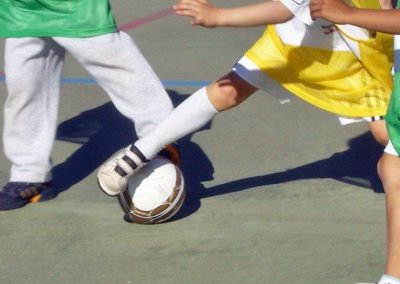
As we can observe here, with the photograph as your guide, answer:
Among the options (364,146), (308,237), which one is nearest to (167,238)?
(308,237)

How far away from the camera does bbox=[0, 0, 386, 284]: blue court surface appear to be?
4.78 meters

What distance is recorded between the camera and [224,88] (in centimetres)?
523

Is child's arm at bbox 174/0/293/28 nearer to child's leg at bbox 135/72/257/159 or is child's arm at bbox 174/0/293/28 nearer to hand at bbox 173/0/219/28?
hand at bbox 173/0/219/28

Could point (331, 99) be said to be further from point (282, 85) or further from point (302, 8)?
point (302, 8)

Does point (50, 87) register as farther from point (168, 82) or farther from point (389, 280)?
point (389, 280)

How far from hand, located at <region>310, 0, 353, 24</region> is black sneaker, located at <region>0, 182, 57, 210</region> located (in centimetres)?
193

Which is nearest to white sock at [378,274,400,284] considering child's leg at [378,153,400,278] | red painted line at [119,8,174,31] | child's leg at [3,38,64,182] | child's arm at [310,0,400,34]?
child's leg at [378,153,400,278]

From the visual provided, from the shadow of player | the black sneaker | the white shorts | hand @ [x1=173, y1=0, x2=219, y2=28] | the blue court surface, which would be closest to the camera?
hand @ [x1=173, y1=0, x2=219, y2=28]

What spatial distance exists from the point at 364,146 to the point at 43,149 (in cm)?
168

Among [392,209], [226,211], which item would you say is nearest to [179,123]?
[226,211]

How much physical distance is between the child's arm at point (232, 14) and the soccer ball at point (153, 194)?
0.91 metres

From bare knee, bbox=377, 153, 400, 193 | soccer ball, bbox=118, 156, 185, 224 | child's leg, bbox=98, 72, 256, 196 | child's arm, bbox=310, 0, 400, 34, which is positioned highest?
child's arm, bbox=310, 0, 400, 34

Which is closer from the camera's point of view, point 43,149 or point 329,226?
point 329,226

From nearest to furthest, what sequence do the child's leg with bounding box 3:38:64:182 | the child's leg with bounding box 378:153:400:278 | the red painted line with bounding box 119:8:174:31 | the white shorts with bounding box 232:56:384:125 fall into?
the child's leg with bounding box 378:153:400:278, the white shorts with bounding box 232:56:384:125, the child's leg with bounding box 3:38:64:182, the red painted line with bounding box 119:8:174:31
